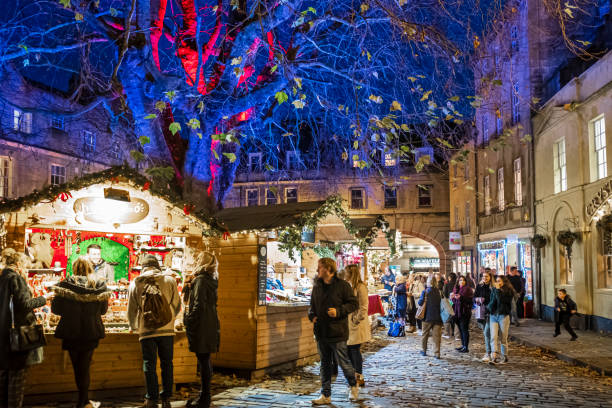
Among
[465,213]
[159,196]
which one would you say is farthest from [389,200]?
[159,196]

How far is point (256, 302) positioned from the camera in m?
9.79

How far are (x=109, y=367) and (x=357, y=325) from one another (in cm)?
370

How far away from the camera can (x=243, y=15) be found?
40.9ft

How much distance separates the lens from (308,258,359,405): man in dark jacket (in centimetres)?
756

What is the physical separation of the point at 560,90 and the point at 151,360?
59.6ft

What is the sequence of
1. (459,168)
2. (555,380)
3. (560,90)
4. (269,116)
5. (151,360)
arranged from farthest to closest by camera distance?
(459,168)
(560,90)
(269,116)
(555,380)
(151,360)

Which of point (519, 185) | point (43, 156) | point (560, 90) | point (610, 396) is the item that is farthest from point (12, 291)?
point (43, 156)

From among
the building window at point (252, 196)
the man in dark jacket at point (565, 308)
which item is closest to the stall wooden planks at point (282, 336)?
the man in dark jacket at point (565, 308)

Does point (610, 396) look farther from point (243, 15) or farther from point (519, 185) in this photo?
point (519, 185)

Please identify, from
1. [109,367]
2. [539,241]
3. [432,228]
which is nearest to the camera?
[109,367]

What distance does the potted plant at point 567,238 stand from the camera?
1814cm

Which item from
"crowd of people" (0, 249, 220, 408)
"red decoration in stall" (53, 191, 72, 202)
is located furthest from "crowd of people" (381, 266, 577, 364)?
"red decoration in stall" (53, 191, 72, 202)

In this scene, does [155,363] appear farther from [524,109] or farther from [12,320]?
[524,109]

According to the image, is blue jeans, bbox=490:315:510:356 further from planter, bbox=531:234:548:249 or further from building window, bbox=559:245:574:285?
planter, bbox=531:234:548:249
